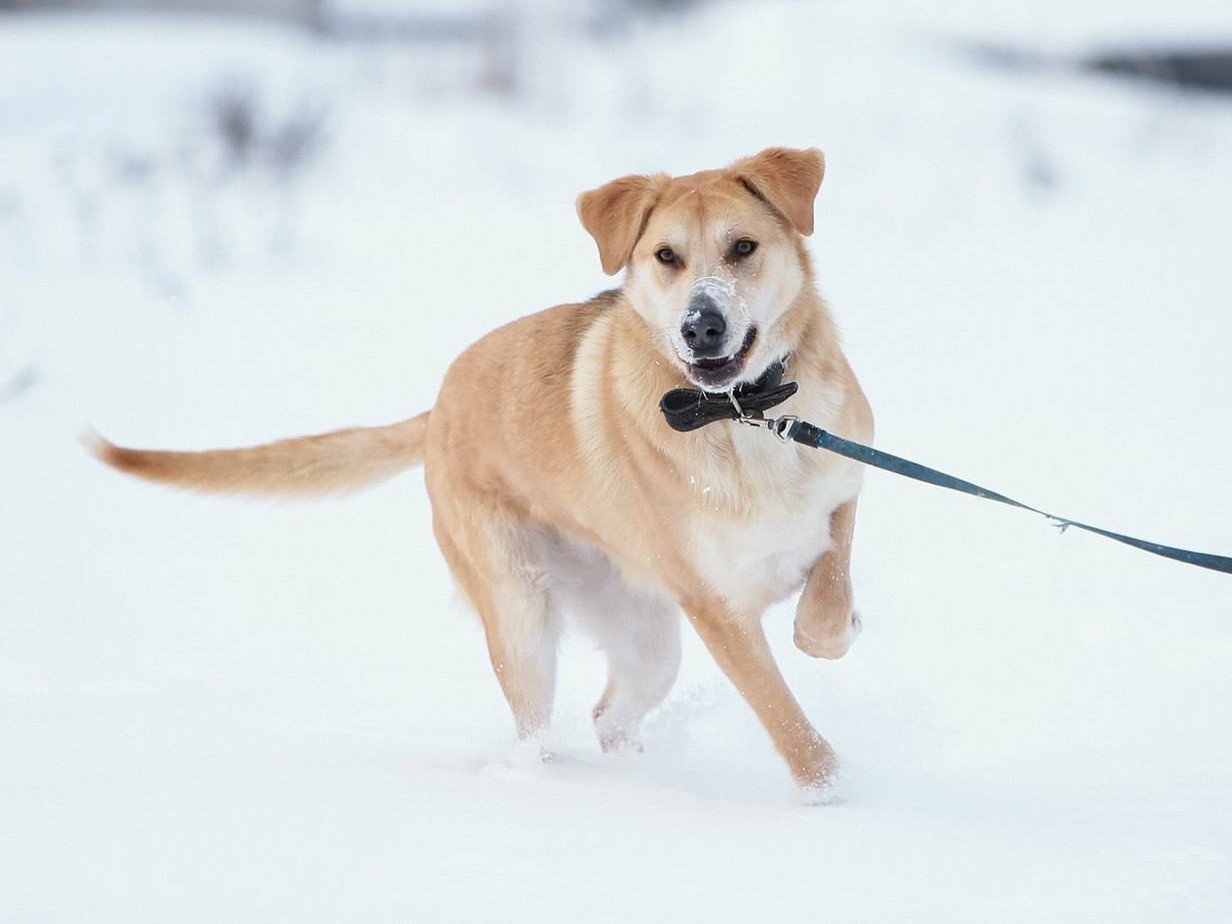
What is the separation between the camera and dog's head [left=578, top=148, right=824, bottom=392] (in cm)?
354

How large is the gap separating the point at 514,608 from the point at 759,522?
1.05 m

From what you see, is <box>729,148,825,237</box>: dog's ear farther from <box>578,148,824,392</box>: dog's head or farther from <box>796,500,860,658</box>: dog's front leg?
<box>796,500,860,658</box>: dog's front leg

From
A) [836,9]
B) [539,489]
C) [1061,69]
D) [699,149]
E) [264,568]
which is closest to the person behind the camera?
[539,489]

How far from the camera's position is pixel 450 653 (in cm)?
532

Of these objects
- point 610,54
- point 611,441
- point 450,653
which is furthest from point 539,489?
point 610,54

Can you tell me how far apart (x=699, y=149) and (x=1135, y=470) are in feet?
31.9

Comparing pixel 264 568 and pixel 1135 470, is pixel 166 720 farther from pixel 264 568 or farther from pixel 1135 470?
pixel 1135 470

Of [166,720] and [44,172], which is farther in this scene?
[44,172]

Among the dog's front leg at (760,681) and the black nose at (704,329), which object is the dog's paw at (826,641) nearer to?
the dog's front leg at (760,681)

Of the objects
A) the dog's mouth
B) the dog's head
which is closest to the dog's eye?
the dog's head

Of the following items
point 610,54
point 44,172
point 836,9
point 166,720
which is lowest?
point 166,720

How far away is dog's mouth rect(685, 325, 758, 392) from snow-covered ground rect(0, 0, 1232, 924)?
1.02 metres

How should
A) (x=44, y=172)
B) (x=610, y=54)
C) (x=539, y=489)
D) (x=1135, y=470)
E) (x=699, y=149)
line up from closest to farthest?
(x=539, y=489), (x=1135, y=470), (x=44, y=172), (x=699, y=149), (x=610, y=54)

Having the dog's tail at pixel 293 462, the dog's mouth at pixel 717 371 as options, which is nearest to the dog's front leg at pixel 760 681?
the dog's mouth at pixel 717 371
